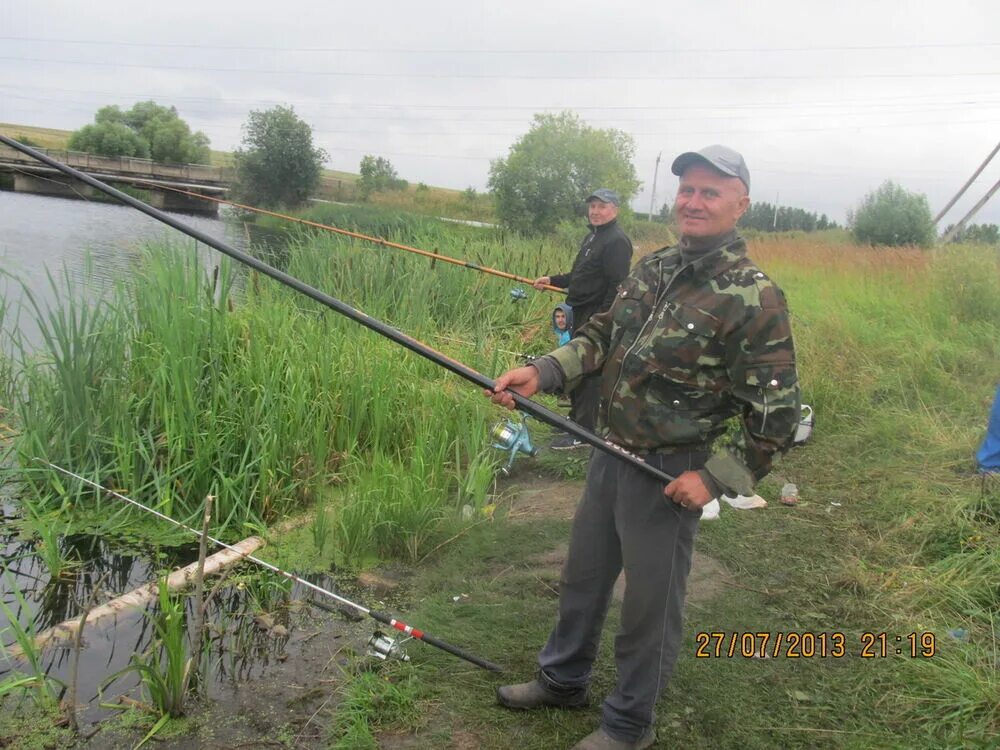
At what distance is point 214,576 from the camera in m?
3.34

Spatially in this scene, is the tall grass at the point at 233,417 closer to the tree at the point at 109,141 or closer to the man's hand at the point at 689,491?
the man's hand at the point at 689,491

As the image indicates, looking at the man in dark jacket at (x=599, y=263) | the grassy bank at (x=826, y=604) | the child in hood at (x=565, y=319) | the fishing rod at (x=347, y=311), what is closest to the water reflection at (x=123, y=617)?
the grassy bank at (x=826, y=604)

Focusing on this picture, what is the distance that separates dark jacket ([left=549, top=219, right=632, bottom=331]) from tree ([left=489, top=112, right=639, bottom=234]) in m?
23.4

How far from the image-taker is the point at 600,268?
516 cm

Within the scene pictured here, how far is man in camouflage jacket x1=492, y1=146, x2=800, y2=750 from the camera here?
6.10 feet

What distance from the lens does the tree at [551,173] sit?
29156 mm

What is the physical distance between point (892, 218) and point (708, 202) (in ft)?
63.4

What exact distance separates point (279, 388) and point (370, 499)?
1119mm

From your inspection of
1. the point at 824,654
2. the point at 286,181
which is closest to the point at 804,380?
the point at 824,654

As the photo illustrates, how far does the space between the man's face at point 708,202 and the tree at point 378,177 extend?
41196 millimetres

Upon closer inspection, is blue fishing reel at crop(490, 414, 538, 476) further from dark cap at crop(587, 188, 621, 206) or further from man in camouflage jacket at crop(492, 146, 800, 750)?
man in camouflage jacket at crop(492, 146, 800, 750)

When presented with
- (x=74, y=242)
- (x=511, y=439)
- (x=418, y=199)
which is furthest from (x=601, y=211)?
(x=418, y=199)

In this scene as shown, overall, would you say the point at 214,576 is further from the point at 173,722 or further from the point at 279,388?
the point at 279,388

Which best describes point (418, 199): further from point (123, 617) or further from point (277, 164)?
point (123, 617)
